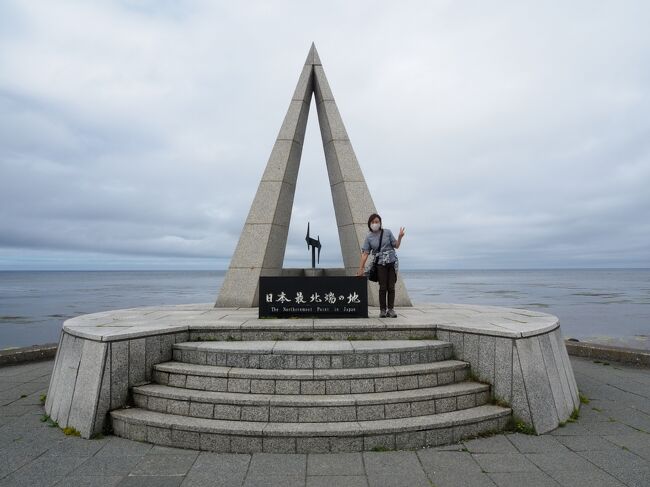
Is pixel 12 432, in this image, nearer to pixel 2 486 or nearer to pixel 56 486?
pixel 2 486

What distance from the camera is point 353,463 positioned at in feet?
13.7

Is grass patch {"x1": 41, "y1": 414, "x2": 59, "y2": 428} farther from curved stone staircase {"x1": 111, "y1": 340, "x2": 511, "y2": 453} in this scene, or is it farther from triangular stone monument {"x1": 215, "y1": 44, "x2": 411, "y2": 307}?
triangular stone monument {"x1": 215, "y1": 44, "x2": 411, "y2": 307}

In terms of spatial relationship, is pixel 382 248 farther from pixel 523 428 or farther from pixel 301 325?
pixel 523 428

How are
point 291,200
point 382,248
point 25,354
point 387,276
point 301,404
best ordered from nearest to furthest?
point 301,404 → point 382,248 → point 387,276 → point 25,354 → point 291,200

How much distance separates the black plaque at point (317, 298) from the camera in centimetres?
748

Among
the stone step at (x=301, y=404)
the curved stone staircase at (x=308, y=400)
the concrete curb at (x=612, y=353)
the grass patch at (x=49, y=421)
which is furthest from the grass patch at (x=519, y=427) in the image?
the grass patch at (x=49, y=421)

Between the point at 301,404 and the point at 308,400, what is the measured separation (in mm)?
113

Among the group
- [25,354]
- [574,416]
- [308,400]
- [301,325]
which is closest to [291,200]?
[301,325]

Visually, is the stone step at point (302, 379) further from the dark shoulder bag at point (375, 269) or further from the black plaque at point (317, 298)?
the dark shoulder bag at point (375, 269)

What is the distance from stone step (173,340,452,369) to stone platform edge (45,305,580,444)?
503 mm

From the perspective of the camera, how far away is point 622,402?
6.18m

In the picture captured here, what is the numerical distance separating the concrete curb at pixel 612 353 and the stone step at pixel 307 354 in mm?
5858

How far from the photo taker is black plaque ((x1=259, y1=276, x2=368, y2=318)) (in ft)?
24.5

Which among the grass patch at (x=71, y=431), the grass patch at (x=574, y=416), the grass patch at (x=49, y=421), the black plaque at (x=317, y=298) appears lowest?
the grass patch at (x=49, y=421)
